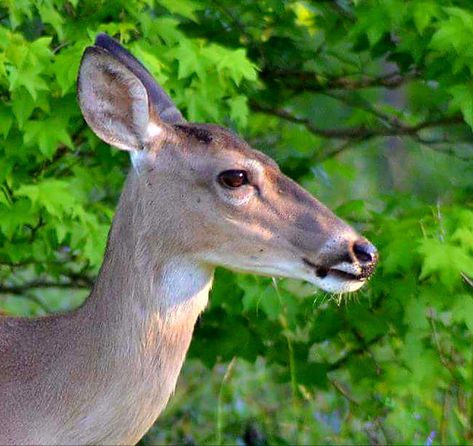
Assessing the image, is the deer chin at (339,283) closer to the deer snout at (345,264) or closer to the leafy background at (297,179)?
the deer snout at (345,264)

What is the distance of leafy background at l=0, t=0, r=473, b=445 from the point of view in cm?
589

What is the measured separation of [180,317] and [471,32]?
1909 millimetres

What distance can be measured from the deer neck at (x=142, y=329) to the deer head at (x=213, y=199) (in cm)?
5

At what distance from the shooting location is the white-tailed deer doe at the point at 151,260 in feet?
15.5

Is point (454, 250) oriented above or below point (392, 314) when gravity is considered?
above

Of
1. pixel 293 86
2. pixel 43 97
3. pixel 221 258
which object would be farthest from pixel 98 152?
pixel 221 258

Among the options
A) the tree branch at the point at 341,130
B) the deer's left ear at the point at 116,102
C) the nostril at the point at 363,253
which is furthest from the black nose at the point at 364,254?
the tree branch at the point at 341,130

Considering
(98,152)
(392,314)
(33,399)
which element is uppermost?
(33,399)

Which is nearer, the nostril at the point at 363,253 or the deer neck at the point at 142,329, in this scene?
the nostril at the point at 363,253

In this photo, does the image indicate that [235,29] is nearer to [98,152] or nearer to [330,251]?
[98,152]

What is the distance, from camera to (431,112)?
7086mm

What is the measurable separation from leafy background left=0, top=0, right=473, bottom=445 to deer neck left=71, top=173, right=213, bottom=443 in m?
0.83

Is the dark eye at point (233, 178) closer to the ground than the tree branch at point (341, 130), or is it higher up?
higher up

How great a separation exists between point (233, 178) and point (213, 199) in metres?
0.09
